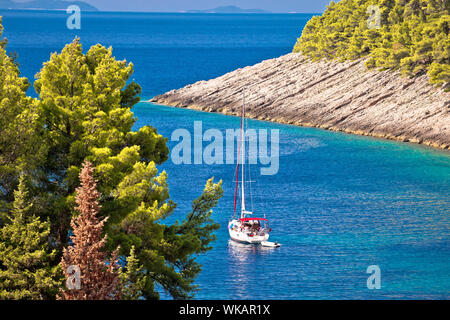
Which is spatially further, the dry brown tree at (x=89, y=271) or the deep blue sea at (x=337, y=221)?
the deep blue sea at (x=337, y=221)

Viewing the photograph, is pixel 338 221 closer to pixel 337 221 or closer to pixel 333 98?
pixel 337 221

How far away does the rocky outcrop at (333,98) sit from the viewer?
90.5 m

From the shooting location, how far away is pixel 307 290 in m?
44.8

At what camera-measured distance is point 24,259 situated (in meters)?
25.5

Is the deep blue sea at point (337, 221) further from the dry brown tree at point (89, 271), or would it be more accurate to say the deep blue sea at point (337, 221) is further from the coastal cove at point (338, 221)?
the dry brown tree at point (89, 271)

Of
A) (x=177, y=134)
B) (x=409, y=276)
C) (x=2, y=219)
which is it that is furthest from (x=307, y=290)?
(x=177, y=134)

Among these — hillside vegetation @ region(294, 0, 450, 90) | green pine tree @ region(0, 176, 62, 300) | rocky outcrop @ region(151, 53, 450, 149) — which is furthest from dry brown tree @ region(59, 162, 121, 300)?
hillside vegetation @ region(294, 0, 450, 90)

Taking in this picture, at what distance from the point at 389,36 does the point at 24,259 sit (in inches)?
3470

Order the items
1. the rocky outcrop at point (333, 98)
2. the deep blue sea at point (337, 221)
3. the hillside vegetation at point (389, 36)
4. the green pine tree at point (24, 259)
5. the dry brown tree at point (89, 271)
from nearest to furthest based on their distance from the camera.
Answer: the dry brown tree at point (89, 271) → the green pine tree at point (24, 259) → the deep blue sea at point (337, 221) → the rocky outcrop at point (333, 98) → the hillside vegetation at point (389, 36)

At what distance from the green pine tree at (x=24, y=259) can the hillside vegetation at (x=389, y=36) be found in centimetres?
7463

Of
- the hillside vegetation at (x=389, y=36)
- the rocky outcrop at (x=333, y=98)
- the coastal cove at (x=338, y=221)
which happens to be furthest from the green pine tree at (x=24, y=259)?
the hillside vegetation at (x=389, y=36)

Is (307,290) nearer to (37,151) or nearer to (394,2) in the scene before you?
(37,151)
